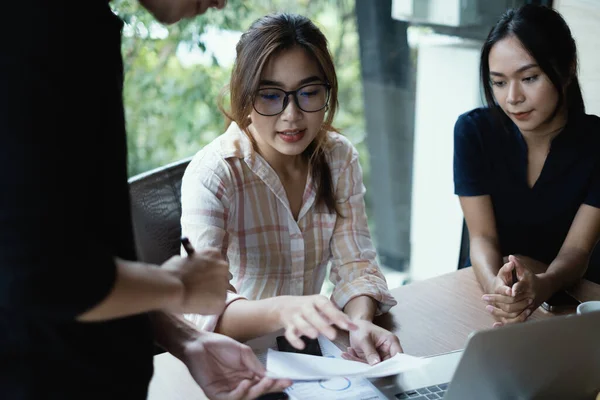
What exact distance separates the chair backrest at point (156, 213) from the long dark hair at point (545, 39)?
38.2 inches

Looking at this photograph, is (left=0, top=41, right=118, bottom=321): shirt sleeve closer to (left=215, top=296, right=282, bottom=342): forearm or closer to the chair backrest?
(left=215, top=296, right=282, bottom=342): forearm

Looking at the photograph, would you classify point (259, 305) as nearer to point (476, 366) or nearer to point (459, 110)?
point (476, 366)

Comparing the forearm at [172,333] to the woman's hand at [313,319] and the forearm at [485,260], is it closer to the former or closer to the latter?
the woman's hand at [313,319]

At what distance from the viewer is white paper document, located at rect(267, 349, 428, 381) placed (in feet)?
3.62

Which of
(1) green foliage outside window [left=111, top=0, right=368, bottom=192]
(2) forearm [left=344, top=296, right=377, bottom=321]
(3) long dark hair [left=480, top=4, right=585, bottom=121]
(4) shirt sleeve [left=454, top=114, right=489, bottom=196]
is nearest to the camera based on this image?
(2) forearm [left=344, top=296, right=377, bottom=321]

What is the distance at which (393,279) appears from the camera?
364cm

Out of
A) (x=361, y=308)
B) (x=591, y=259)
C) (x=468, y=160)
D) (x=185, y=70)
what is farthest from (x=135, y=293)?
(x=185, y=70)

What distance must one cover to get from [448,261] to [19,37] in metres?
3.00

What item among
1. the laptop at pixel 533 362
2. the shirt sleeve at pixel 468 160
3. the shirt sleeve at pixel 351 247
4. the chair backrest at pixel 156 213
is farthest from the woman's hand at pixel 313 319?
Result: the shirt sleeve at pixel 468 160

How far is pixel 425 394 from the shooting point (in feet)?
3.76

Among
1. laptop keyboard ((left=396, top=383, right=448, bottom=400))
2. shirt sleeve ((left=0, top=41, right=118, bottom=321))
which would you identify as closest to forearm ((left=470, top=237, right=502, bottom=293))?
laptop keyboard ((left=396, top=383, right=448, bottom=400))

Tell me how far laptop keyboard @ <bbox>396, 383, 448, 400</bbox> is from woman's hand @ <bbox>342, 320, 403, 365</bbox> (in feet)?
0.42

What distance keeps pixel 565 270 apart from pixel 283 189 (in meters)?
0.74

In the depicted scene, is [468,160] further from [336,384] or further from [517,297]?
[336,384]
